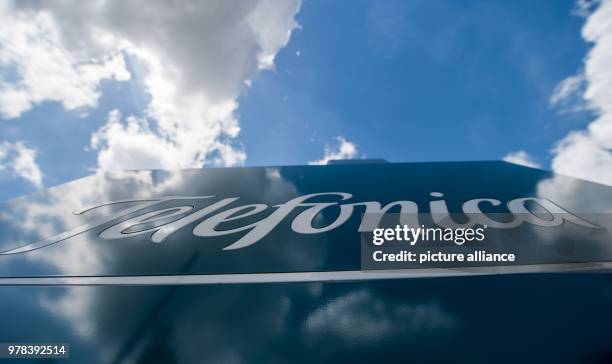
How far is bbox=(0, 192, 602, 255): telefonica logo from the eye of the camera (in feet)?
16.8

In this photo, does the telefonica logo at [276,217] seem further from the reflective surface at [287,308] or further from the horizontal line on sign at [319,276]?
the horizontal line on sign at [319,276]

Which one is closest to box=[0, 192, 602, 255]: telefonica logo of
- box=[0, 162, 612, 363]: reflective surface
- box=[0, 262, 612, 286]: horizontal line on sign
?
box=[0, 162, 612, 363]: reflective surface

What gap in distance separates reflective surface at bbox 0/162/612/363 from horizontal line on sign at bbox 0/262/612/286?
0.10 meters

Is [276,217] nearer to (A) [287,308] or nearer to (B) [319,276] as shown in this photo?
(B) [319,276]

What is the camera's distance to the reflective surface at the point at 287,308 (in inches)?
123

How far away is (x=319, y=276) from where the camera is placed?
4.09 metres

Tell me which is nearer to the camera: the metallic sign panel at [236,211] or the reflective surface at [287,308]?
the reflective surface at [287,308]

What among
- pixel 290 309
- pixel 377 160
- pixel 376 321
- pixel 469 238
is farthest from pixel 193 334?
pixel 377 160

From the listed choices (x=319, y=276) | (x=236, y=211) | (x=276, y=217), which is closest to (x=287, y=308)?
(x=319, y=276)

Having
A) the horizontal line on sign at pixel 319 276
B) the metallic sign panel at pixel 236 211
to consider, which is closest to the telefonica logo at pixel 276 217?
the metallic sign panel at pixel 236 211

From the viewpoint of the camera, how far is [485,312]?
3.44 m

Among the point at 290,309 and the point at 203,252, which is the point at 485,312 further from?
the point at 203,252

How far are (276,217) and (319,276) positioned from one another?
188cm

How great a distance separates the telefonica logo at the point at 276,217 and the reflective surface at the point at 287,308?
0.15m
